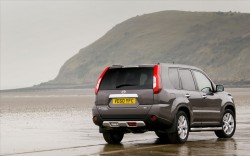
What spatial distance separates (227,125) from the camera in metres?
16.6

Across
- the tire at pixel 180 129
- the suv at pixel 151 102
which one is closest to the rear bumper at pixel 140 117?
the suv at pixel 151 102

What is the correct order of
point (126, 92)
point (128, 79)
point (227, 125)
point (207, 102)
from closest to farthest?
1. point (126, 92)
2. point (128, 79)
3. point (207, 102)
4. point (227, 125)

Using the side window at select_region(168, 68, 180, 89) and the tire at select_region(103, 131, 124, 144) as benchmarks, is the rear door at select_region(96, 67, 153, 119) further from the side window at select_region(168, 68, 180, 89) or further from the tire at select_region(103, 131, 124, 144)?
the tire at select_region(103, 131, 124, 144)

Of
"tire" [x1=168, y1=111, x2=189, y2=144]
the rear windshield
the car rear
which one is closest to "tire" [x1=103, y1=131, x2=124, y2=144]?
the car rear

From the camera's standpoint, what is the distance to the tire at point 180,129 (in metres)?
14.6

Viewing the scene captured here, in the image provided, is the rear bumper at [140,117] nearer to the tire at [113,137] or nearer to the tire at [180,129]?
the tire at [180,129]

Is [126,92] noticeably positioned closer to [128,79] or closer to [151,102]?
[128,79]

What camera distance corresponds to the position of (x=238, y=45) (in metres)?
182

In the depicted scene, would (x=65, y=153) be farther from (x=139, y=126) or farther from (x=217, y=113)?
(x=217, y=113)

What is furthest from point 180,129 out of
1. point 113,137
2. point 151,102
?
point 113,137

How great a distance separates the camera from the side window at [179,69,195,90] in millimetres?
15317

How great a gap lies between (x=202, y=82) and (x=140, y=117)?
2.67 m

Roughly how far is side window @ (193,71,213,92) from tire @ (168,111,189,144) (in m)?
1.23

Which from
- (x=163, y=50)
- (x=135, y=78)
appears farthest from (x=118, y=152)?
(x=163, y=50)
